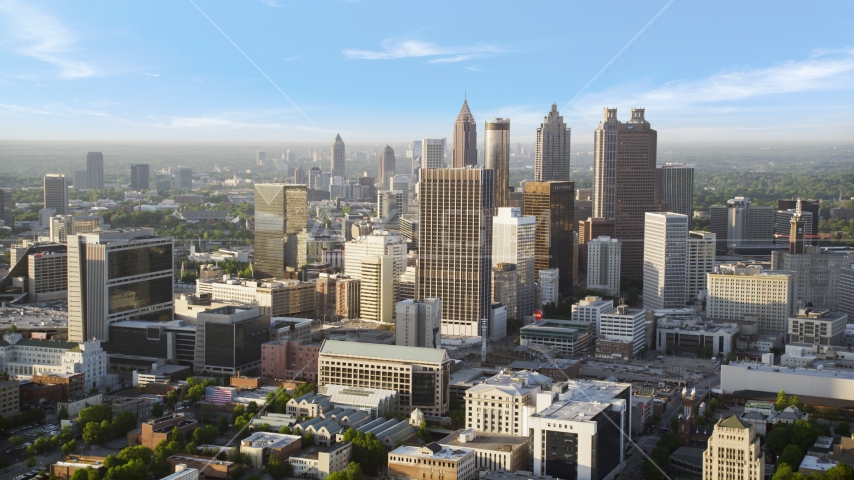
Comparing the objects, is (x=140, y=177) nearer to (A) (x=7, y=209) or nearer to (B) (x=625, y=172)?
(A) (x=7, y=209)

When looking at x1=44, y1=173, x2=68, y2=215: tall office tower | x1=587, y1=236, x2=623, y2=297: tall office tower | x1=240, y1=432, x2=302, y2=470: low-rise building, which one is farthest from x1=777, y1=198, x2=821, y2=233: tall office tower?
x1=44, y1=173, x2=68, y2=215: tall office tower

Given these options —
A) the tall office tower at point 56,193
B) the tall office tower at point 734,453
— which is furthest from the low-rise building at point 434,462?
the tall office tower at point 56,193

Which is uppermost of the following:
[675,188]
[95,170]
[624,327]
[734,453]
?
[95,170]

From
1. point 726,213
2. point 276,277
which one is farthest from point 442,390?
point 726,213

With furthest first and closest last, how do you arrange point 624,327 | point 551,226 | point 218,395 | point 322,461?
point 551,226 < point 624,327 < point 218,395 < point 322,461

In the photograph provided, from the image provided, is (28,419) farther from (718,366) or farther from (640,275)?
(640,275)

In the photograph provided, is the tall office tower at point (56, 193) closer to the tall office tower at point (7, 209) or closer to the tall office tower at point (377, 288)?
the tall office tower at point (7, 209)

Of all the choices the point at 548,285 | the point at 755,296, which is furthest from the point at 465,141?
the point at 755,296

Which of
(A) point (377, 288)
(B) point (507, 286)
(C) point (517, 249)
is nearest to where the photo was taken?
(A) point (377, 288)
